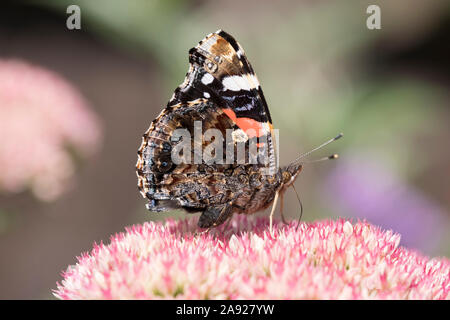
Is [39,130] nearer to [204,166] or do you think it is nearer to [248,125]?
[204,166]

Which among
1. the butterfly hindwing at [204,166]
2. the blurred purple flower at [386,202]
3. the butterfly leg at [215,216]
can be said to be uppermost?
the butterfly hindwing at [204,166]

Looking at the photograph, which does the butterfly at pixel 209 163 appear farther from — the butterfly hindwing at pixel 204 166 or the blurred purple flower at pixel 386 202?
the blurred purple flower at pixel 386 202

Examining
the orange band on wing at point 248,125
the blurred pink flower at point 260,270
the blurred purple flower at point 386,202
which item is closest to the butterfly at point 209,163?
the orange band on wing at point 248,125

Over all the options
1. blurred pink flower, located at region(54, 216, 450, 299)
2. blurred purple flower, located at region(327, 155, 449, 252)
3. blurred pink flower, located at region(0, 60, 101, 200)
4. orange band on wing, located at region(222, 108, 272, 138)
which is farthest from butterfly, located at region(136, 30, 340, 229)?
blurred purple flower, located at region(327, 155, 449, 252)

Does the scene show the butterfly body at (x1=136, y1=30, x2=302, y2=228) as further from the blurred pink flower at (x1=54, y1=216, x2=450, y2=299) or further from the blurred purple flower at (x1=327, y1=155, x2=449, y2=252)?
the blurred purple flower at (x1=327, y1=155, x2=449, y2=252)

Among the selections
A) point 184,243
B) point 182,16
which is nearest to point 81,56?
point 182,16
